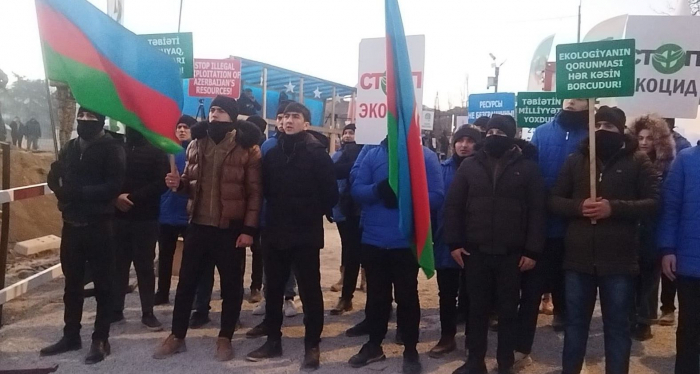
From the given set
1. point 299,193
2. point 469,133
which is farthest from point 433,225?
point 299,193

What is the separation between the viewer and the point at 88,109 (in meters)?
4.55

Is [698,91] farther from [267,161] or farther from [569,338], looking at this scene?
[267,161]

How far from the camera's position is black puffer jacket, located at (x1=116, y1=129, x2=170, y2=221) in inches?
220

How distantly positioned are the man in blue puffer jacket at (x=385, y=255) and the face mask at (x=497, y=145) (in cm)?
54

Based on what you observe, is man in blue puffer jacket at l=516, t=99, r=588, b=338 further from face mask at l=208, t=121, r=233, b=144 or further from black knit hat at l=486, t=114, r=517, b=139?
face mask at l=208, t=121, r=233, b=144

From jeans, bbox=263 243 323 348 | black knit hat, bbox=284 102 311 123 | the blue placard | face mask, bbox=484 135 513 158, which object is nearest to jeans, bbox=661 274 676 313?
face mask, bbox=484 135 513 158

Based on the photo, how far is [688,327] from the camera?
161 inches

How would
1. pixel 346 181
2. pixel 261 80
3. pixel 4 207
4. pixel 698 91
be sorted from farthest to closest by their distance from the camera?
pixel 261 80 < pixel 346 181 < pixel 698 91 < pixel 4 207

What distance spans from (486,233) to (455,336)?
1.54m

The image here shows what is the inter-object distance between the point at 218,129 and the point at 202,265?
1143 millimetres

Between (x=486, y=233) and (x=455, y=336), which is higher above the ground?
(x=486, y=233)

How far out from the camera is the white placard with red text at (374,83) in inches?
194

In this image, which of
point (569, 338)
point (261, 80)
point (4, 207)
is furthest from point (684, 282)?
point (261, 80)

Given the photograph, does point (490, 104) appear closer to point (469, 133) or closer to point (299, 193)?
point (469, 133)
